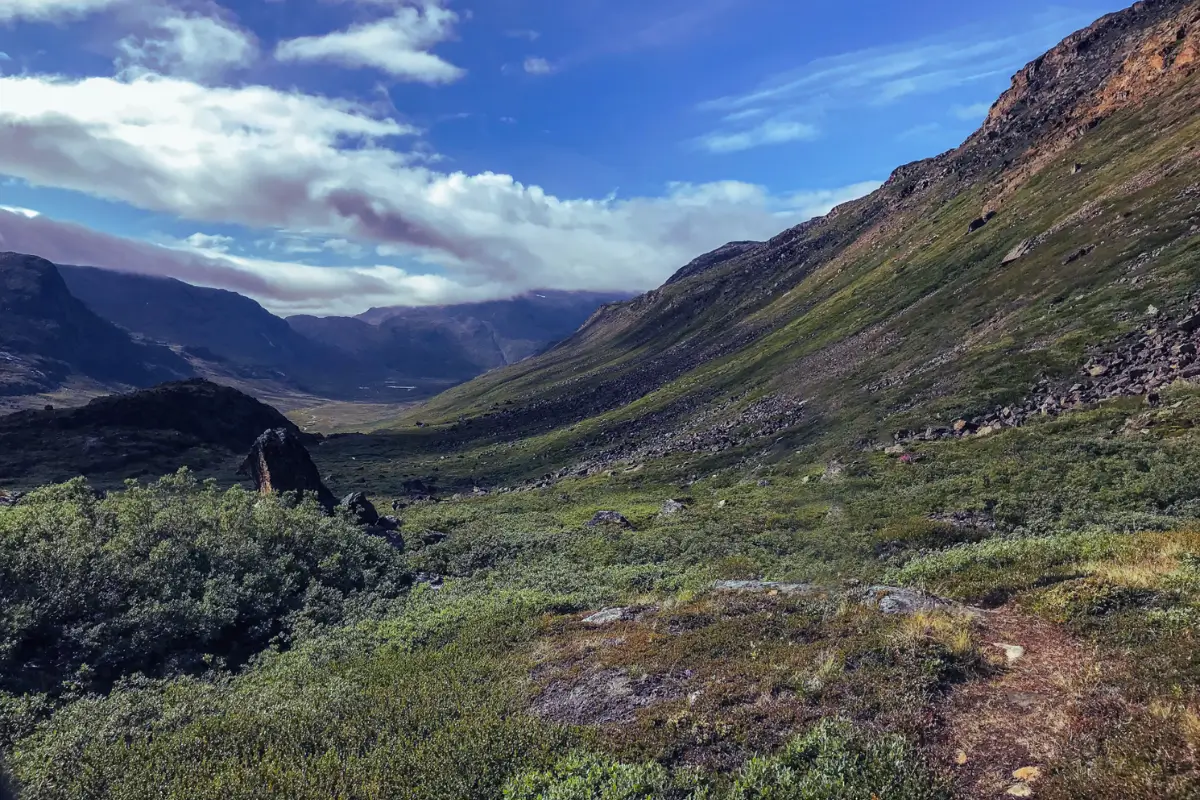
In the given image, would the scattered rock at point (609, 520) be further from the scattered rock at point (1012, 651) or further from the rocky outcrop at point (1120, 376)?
the scattered rock at point (1012, 651)

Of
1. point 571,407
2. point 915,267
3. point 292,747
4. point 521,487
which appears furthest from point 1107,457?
point 571,407

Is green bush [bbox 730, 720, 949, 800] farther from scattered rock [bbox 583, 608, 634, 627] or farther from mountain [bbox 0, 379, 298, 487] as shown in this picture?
mountain [bbox 0, 379, 298, 487]

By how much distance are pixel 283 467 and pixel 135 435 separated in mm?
62259

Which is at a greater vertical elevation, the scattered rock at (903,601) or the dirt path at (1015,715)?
the dirt path at (1015,715)

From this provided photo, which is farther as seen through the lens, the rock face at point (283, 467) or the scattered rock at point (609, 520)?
the rock face at point (283, 467)

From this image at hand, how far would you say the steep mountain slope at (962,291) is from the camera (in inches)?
1759

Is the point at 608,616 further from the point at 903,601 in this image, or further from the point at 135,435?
the point at 135,435

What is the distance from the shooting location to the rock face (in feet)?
171

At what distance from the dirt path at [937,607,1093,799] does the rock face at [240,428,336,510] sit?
50.5 meters

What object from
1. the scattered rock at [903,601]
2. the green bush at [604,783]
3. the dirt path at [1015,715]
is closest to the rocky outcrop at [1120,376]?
the scattered rock at [903,601]

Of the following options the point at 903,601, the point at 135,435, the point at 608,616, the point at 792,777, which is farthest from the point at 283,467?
the point at 135,435

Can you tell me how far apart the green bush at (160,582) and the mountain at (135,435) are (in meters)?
62.1

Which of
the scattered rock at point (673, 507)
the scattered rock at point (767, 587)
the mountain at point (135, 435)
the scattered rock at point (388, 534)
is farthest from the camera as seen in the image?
the mountain at point (135, 435)

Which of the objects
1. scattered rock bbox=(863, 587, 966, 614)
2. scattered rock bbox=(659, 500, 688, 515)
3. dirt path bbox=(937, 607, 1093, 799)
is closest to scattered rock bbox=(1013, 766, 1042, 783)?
dirt path bbox=(937, 607, 1093, 799)
